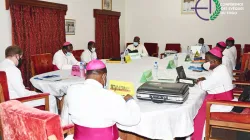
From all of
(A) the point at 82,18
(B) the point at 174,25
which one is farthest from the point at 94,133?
(B) the point at 174,25

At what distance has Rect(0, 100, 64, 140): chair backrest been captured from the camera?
1.21 m

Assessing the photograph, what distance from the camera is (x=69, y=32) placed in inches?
249

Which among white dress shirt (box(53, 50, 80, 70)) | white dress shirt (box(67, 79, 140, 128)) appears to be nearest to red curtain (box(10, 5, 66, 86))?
white dress shirt (box(53, 50, 80, 70))

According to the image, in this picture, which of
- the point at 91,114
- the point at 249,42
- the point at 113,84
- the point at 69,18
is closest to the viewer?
the point at 91,114

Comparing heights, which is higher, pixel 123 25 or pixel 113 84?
pixel 123 25

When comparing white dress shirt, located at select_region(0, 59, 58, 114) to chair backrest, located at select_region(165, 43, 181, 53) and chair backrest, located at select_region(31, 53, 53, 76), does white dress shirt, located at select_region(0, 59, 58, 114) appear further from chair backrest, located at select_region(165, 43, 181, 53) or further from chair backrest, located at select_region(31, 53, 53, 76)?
chair backrest, located at select_region(165, 43, 181, 53)

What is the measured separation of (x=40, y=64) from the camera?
4.09 meters

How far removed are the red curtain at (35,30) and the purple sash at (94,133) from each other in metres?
3.52

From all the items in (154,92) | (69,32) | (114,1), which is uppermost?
(114,1)

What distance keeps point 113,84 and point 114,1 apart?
655 centimetres

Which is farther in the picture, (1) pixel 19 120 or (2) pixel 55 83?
(2) pixel 55 83

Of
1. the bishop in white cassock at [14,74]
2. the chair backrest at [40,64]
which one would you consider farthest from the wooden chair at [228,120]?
the chair backrest at [40,64]

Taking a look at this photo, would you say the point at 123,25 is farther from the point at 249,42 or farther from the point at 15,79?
the point at 15,79

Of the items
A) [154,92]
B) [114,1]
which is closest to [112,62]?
[154,92]
